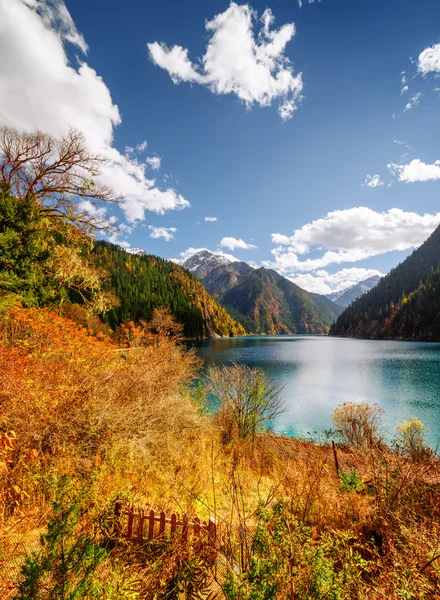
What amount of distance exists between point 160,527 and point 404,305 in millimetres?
140740

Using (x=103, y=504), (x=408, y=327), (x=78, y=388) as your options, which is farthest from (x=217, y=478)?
(x=408, y=327)

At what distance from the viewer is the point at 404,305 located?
114 metres

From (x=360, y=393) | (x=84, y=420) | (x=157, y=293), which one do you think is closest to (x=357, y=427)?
(x=360, y=393)

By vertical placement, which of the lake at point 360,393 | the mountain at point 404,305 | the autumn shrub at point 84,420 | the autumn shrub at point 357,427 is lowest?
the lake at point 360,393

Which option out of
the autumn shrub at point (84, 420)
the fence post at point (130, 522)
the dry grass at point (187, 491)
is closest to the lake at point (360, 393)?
the dry grass at point (187, 491)

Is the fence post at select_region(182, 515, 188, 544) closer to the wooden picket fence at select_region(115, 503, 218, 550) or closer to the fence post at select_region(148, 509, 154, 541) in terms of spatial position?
the wooden picket fence at select_region(115, 503, 218, 550)

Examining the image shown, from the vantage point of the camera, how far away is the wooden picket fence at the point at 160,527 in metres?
3.81

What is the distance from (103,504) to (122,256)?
137m

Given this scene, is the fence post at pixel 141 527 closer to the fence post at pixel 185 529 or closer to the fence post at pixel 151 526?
the fence post at pixel 151 526

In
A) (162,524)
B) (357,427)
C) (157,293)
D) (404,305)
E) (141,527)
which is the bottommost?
(357,427)

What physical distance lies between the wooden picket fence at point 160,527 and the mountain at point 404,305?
12199 centimetres

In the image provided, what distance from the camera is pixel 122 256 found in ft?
423

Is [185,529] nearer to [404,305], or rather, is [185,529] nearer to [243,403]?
[243,403]

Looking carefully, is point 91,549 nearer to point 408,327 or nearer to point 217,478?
point 217,478
